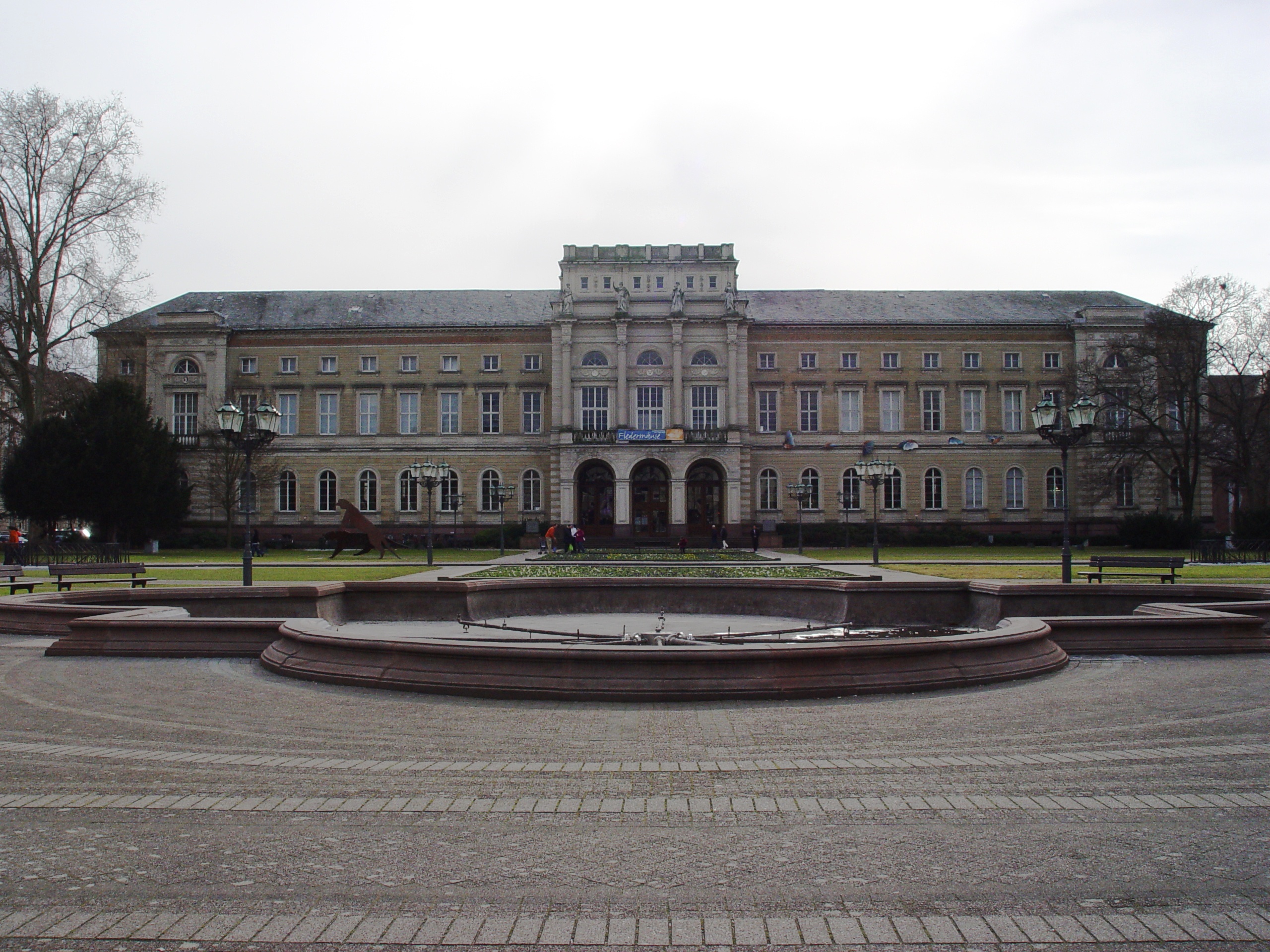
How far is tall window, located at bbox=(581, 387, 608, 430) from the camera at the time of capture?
58969 millimetres

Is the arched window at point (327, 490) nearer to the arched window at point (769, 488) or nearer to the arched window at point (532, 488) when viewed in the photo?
the arched window at point (532, 488)

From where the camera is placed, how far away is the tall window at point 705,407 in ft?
194

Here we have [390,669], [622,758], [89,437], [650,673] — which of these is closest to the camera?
[622,758]

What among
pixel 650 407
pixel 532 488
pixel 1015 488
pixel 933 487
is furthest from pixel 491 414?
pixel 1015 488

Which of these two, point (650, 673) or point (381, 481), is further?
point (381, 481)

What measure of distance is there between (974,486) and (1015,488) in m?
2.72

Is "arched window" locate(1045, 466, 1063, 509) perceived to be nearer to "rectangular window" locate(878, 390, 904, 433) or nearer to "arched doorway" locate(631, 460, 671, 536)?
"rectangular window" locate(878, 390, 904, 433)

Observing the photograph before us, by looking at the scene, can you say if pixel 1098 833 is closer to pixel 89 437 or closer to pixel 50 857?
pixel 50 857

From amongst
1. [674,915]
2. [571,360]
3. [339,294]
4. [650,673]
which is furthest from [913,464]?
[674,915]

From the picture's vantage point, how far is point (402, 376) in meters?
60.6

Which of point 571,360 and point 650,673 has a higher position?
point 571,360

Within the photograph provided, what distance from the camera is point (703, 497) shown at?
60.4 meters

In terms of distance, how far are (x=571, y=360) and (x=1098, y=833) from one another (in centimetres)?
5428

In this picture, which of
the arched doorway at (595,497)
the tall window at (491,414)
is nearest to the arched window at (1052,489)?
the arched doorway at (595,497)
